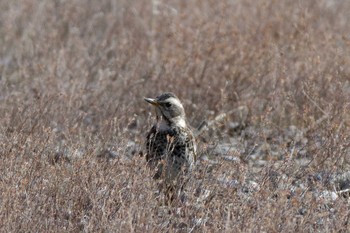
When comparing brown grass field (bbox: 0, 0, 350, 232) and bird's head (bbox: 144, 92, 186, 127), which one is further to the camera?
bird's head (bbox: 144, 92, 186, 127)

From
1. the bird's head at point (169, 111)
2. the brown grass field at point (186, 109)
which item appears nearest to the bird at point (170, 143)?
the bird's head at point (169, 111)

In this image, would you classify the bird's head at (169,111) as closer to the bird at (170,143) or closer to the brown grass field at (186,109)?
the bird at (170,143)

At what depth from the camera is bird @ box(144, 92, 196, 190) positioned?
6719mm

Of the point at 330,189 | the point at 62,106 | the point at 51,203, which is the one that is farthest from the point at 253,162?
the point at 51,203

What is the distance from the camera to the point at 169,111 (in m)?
7.21

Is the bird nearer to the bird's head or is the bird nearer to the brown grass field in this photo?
the bird's head

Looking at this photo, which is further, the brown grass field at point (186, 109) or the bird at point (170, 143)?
the bird at point (170, 143)

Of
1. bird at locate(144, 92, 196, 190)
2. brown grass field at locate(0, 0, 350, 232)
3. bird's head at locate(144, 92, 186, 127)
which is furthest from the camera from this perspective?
bird's head at locate(144, 92, 186, 127)

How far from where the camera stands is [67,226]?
582 centimetres

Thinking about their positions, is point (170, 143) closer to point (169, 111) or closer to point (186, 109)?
point (169, 111)

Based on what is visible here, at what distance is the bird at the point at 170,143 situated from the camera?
6.72 metres

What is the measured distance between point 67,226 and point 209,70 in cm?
377

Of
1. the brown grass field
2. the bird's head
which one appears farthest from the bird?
the brown grass field

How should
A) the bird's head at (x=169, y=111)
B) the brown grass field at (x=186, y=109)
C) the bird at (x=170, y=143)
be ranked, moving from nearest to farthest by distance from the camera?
the brown grass field at (x=186, y=109)
the bird at (x=170, y=143)
the bird's head at (x=169, y=111)
